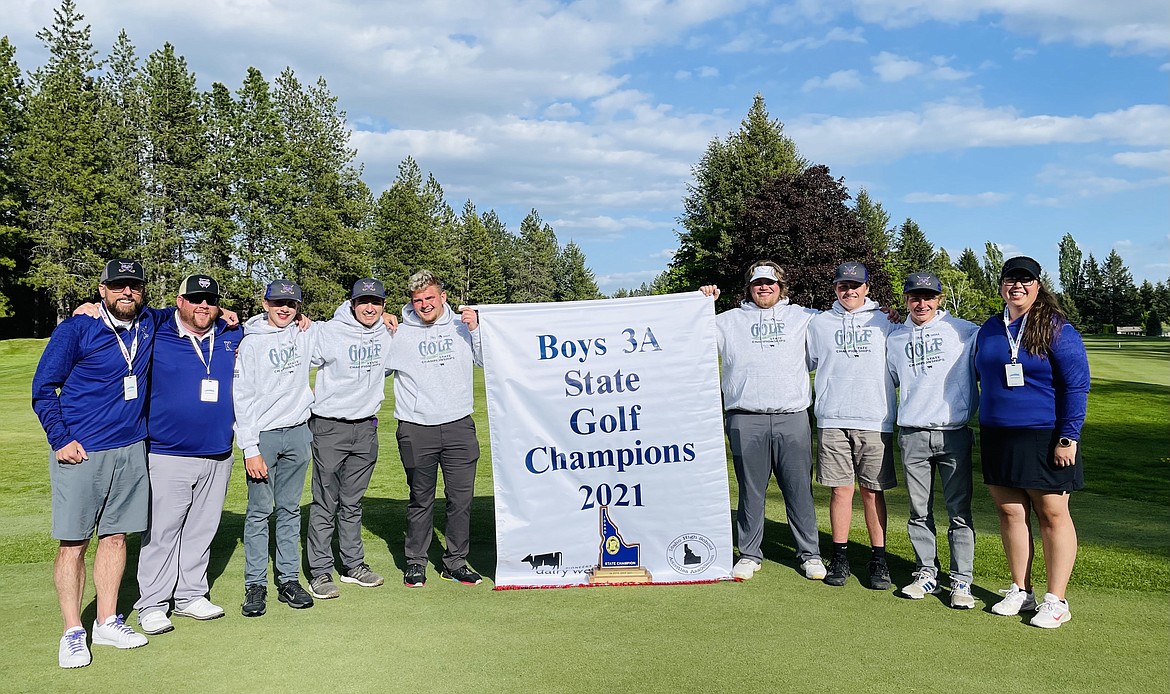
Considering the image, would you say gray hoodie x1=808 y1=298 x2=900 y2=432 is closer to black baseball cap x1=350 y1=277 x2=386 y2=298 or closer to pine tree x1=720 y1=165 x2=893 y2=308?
black baseball cap x1=350 y1=277 x2=386 y2=298

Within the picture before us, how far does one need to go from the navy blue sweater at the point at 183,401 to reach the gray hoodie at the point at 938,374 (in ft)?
14.3

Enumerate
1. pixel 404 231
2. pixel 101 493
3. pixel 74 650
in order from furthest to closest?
1. pixel 404 231
2. pixel 101 493
3. pixel 74 650

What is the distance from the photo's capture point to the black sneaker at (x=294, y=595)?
5.09m

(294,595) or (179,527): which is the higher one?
(179,527)

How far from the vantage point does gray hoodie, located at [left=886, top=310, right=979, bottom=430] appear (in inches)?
201

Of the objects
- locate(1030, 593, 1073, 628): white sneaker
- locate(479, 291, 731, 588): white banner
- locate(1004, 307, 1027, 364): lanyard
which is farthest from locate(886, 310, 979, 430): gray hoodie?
locate(479, 291, 731, 588): white banner

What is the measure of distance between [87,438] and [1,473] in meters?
7.31

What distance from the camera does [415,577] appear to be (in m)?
5.52

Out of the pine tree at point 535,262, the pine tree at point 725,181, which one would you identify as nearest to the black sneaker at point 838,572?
the pine tree at point 725,181

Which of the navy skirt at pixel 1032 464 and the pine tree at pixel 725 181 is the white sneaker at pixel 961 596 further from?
the pine tree at pixel 725 181

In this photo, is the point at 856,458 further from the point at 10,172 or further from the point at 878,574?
the point at 10,172

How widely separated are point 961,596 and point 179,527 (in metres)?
4.83

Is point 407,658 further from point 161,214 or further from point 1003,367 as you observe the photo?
point 161,214

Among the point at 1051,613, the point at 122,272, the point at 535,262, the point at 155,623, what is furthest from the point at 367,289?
the point at 535,262
